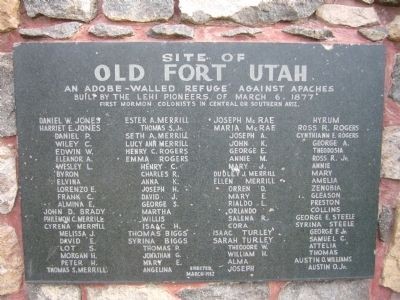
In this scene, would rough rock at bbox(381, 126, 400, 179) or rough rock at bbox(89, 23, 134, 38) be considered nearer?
rough rock at bbox(89, 23, 134, 38)

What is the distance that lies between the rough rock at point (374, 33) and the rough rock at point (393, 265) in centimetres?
82

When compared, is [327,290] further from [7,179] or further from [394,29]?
[7,179]

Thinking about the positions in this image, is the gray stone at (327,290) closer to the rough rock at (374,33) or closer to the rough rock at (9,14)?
the rough rock at (374,33)

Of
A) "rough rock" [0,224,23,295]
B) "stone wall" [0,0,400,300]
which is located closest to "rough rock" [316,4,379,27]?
"stone wall" [0,0,400,300]

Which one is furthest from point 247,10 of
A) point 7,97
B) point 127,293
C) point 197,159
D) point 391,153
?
point 127,293

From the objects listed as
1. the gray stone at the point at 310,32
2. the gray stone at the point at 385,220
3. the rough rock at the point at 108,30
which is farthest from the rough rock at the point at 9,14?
the gray stone at the point at 385,220

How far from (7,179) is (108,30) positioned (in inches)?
33.4

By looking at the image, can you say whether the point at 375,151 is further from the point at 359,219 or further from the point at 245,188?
the point at 245,188

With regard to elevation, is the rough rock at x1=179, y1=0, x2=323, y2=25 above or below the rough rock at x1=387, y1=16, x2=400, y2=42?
above

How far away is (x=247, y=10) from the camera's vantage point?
6.28 ft

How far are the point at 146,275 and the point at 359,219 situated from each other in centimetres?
108

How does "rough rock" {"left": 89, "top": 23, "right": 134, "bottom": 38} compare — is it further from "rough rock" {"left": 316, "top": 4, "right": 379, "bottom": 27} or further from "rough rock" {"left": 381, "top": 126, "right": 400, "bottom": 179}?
"rough rock" {"left": 381, "top": 126, "right": 400, "bottom": 179}

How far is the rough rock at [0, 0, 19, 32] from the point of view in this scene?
6.14 ft

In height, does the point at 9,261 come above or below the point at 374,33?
below
